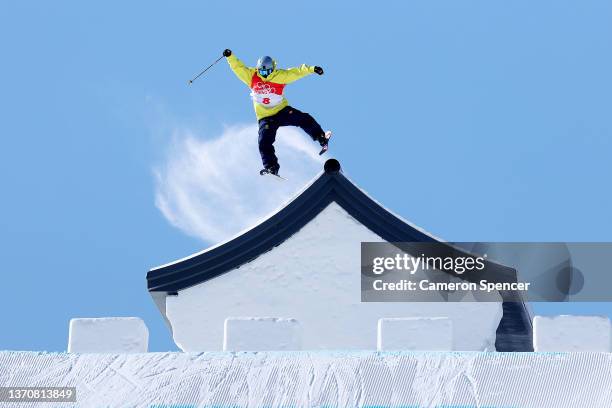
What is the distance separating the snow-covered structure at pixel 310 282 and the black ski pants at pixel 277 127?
149 inches

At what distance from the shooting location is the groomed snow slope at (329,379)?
1059 cm

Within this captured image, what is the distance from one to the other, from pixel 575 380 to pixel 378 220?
18.4 ft

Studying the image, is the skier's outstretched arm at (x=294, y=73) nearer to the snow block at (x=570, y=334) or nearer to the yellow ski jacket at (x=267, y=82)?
the yellow ski jacket at (x=267, y=82)

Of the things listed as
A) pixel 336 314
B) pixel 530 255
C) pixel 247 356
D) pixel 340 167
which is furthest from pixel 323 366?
pixel 530 255

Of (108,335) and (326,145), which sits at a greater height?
(326,145)

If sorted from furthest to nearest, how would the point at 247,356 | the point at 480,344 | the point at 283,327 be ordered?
the point at 480,344 → the point at 283,327 → the point at 247,356

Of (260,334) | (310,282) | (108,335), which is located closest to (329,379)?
(260,334)

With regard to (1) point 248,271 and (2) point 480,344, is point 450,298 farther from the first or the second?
(1) point 248,271

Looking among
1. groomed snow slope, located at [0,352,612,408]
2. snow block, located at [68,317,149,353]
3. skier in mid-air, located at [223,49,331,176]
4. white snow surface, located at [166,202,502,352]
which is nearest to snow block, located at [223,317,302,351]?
groomed snow slope, located at [0,352,612,408]

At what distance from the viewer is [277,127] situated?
20.1 m

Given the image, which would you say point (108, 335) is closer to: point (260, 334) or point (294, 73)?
point (260, 334)

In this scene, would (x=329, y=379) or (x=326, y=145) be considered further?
(x=326, y=145)

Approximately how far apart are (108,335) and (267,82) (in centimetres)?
801

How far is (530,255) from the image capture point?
17984 mm
